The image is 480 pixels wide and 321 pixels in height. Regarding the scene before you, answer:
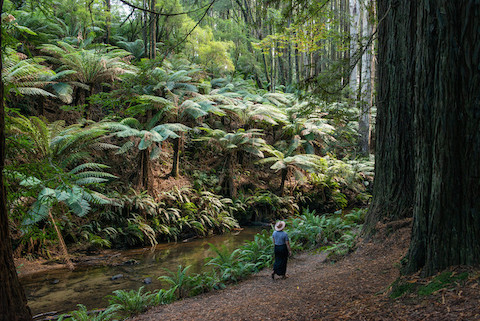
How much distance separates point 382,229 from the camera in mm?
5160

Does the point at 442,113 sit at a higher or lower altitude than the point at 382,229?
higher

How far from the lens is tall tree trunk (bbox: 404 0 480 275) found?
2408 mm

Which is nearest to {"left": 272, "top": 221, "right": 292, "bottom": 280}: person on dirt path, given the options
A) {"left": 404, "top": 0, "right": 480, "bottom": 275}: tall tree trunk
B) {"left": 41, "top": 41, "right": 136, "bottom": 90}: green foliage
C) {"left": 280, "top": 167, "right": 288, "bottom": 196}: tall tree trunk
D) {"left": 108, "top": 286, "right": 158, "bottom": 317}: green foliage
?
{"left": 108, "top": 286, "right": 158, "bottom": 317}: green foliage

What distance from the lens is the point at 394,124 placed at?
5.11 metres

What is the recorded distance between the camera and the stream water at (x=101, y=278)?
5227 millimetres

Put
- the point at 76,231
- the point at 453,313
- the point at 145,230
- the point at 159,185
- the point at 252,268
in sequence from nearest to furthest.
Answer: the point at 453,313 → the point at 252,268 → the point at 76,231 → the point at 145,230 → the point at 159,185

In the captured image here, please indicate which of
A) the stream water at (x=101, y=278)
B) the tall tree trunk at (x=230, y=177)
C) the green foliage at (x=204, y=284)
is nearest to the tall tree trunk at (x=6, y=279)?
the stream water at (x=101, y=278)

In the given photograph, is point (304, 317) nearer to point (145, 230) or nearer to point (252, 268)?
point (252, 268)

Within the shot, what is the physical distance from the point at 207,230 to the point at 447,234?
7709mm

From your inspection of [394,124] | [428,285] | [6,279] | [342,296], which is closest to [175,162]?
[394,124]

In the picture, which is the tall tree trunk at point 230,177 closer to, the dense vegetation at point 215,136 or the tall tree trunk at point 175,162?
the dense vegetation at point 215,136

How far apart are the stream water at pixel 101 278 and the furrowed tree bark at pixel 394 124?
377cm

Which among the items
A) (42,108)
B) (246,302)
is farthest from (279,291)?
(42,108)

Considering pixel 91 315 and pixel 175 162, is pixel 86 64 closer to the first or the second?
pixel 175 162
